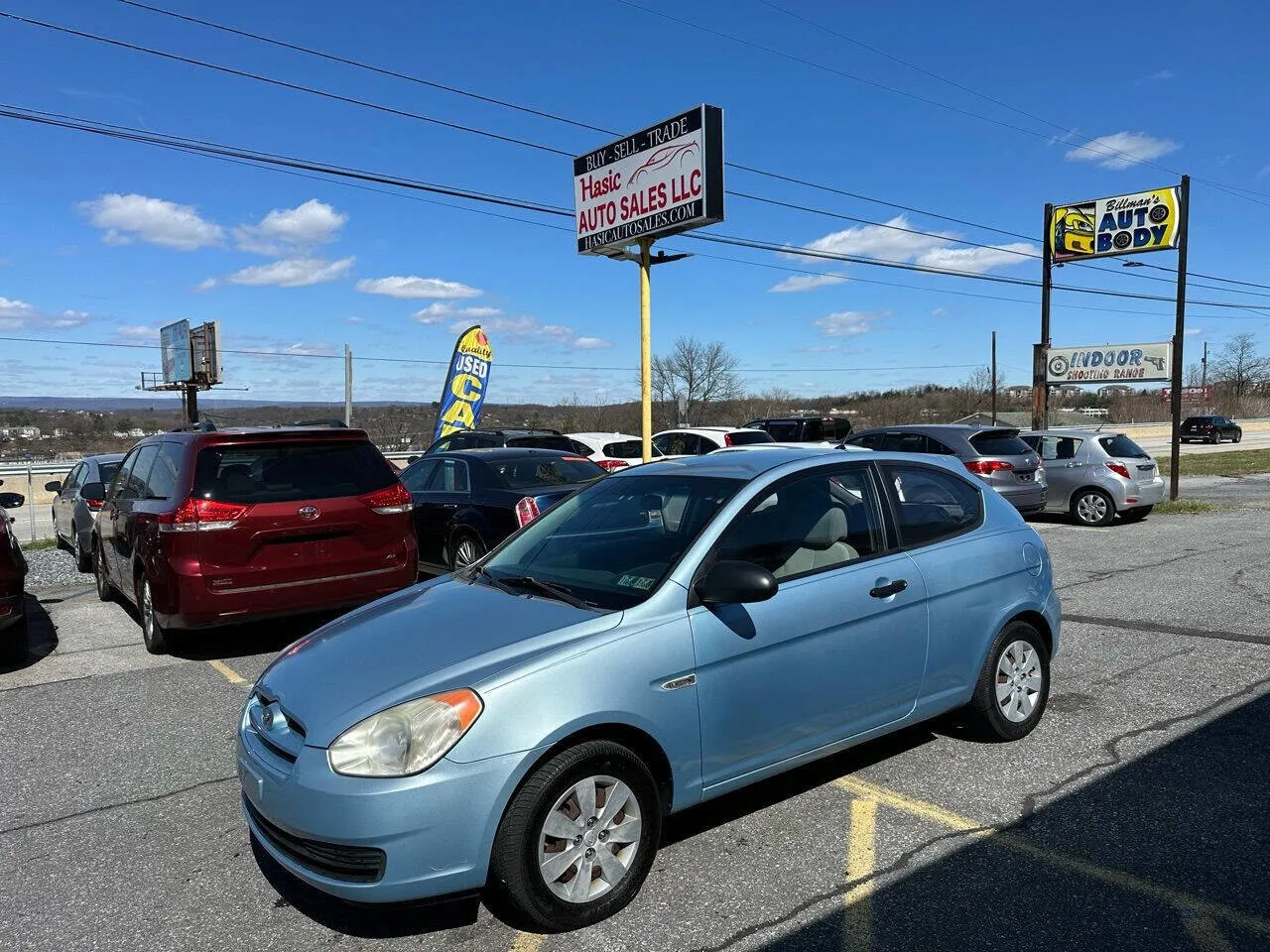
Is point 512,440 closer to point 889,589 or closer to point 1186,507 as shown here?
point 889,589

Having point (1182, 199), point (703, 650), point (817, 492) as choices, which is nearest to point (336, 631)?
point (703, 650)

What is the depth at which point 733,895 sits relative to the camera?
3.19 meters

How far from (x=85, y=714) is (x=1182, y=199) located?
20.7 meters

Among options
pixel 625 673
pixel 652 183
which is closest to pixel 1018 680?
pixel 625 673

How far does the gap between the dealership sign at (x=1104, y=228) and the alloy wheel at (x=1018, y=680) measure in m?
18.7

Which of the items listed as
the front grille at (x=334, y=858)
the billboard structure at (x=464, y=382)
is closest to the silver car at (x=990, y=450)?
the front grille at (x=334, y=858)

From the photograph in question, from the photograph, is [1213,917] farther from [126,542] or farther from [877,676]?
[126,542]

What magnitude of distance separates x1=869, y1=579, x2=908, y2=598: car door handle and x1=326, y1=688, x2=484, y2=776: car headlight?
1901mm

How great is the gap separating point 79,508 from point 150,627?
17.2 ft

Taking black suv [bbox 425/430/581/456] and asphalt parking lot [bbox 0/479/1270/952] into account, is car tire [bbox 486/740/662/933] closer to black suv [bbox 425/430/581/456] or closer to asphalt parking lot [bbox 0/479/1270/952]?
asphalt parking lot [bbox 0/479/1270/952]

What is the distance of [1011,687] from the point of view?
15.2 ft

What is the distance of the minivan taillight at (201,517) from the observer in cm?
618

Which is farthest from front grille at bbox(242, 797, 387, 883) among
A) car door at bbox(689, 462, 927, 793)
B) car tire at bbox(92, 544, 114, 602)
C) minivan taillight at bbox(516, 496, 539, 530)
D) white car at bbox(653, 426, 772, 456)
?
white car at bbox(653, 426, 772, 456)

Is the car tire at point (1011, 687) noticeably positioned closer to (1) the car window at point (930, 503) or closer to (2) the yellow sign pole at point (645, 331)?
(1) the car window at point (930, 503)
